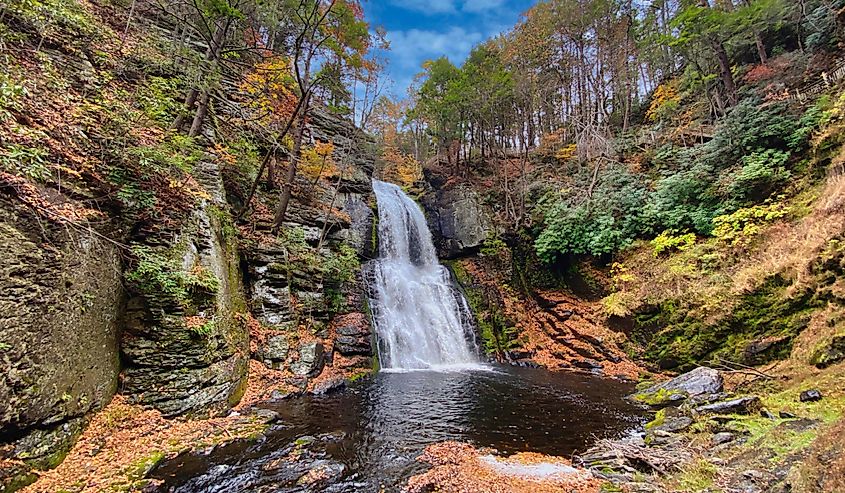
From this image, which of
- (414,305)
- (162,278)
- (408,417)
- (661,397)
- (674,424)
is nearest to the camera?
(674,424)

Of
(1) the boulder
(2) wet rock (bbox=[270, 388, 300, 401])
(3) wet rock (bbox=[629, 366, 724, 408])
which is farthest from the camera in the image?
(2) wet rock (bbox=[270, 388, 300, 401])

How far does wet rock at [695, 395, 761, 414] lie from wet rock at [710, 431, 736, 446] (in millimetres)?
987

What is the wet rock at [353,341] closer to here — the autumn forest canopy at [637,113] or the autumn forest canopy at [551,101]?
the autumn forest canopy at [551,101]

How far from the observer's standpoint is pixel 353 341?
12039 millimetres

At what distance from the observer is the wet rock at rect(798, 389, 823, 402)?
16.8 ft

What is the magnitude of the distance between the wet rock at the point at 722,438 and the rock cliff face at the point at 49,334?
8477 mm

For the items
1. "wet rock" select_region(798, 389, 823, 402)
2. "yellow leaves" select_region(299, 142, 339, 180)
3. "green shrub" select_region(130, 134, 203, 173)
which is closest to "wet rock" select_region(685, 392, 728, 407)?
"wet rock" select_region(798, 389, 823, 402)

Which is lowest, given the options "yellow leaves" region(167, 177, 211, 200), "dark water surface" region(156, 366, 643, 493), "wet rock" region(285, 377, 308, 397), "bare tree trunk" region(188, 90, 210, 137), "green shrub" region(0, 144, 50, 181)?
"dark water surface" region(156, 366, 643, 493)

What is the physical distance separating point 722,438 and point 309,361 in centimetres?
894

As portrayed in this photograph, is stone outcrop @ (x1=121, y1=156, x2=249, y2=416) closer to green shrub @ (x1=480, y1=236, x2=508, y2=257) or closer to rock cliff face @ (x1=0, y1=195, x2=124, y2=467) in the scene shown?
rock cliff face @ (x1=0, y1=195, x2=124, y2=467)

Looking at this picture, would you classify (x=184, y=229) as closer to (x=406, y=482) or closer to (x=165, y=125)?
(x=165, y=125)

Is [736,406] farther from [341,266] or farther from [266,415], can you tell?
[341,266]

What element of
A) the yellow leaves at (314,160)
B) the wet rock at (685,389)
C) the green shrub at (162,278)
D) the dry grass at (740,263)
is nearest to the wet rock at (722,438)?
the wet rock at (685,389)

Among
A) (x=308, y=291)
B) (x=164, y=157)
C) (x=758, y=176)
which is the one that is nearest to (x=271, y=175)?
(x=308, y=291)
